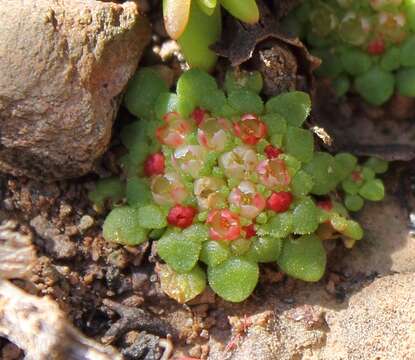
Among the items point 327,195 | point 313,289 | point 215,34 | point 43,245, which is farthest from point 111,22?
point 313,289

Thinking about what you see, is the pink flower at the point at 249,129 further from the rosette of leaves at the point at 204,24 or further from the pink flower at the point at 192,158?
the rosette of leaves at the point at 204,24

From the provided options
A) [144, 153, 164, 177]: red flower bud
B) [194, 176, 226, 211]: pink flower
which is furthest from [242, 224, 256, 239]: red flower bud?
[144, 153, 164, 177]: red flower bud

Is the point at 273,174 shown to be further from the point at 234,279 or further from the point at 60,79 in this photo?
the point at 60,79

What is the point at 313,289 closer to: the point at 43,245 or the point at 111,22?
the point at 43,245

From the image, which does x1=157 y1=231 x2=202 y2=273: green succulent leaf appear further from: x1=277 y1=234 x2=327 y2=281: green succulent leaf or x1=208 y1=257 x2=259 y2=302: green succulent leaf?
x1=277 y1=234 x2=327 y2=281: green succulent leaf

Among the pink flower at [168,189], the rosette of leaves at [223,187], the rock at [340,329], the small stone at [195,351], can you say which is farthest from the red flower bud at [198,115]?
the small stone at [195,351]

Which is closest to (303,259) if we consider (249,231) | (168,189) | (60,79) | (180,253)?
(249,231)
